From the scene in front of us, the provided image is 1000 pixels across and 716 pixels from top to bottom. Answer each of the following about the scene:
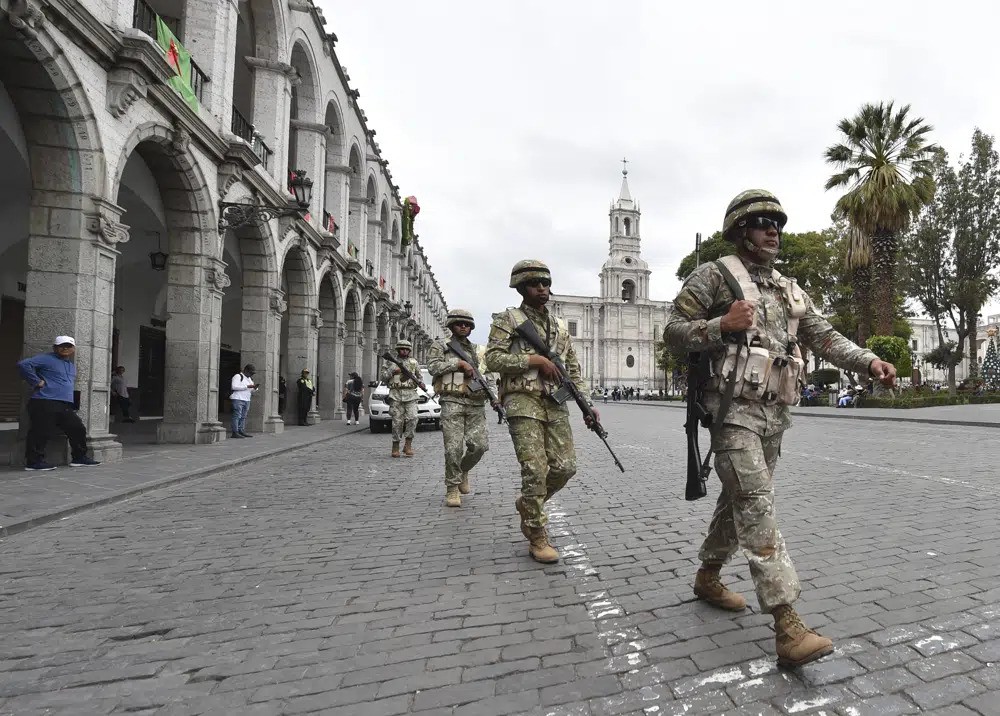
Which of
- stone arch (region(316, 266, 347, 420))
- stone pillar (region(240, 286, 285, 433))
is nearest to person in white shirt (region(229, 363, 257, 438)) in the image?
stone pillar (region(240, 286, 285, 433))

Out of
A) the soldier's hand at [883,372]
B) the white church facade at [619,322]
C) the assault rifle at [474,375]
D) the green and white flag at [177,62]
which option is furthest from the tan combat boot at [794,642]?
the white church facade at [619,322]

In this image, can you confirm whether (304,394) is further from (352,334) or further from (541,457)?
(541,457)

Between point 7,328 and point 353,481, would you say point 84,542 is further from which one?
point 7,328

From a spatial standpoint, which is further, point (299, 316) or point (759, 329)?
point (299, 316)

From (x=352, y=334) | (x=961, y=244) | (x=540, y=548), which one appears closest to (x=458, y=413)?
(x=540, y=548)

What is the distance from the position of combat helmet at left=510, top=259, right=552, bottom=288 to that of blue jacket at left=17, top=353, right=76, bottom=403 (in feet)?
21.4

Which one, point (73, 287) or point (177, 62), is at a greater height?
point (177, 62)

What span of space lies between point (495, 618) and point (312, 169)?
17.3 m

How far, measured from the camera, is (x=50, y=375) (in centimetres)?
764

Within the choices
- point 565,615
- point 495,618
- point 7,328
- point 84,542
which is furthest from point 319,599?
point 7,328

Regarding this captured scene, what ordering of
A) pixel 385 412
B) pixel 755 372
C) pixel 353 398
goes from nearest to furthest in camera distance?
pixel 755 372 → pixel 385 412 → pixel 353 398

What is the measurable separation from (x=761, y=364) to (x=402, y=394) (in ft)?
25.7

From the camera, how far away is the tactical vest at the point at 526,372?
4.14 metres

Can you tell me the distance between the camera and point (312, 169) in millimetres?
18109
